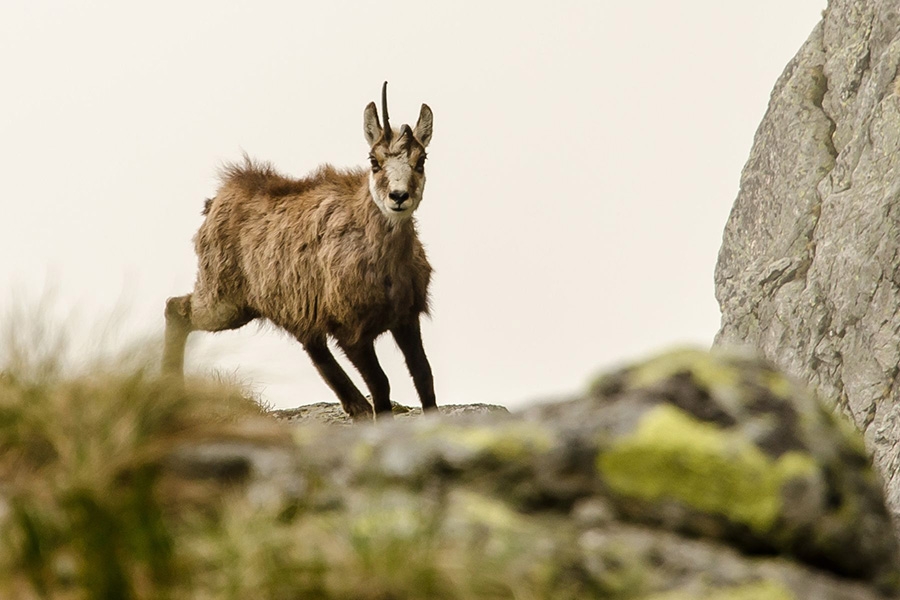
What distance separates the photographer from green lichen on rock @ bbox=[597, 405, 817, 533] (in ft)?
12.5

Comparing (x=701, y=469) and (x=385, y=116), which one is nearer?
(x=701, y=469)

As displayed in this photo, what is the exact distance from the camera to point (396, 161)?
9656mm

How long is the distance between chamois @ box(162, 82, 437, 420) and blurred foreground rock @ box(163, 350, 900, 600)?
5334 millimetres

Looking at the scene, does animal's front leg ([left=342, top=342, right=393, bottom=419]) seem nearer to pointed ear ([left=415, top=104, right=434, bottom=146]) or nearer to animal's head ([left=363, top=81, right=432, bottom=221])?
animal's head ([left=363, top=81, right=432, bottom=221])

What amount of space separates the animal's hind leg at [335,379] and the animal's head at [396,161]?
1658 mm

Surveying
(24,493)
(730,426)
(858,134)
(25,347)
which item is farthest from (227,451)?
(858,134)

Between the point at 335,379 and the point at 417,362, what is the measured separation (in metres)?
1.38

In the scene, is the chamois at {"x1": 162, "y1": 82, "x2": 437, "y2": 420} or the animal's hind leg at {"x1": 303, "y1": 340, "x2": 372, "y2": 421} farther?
the animal's hind leg at {"x1": 303, "y1": 340, "x2": 372, "y2": 421}

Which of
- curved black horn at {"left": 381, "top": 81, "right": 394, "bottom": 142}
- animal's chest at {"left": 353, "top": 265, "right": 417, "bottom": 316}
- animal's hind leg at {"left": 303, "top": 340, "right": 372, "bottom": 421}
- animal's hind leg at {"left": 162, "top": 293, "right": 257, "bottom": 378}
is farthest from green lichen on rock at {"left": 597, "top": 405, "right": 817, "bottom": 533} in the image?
animal's hind leg at {"left": 162, "top": 293, "right": 257, "bottom": 378}

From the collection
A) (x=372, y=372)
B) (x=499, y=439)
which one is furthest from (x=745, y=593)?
(x=372, y=372)

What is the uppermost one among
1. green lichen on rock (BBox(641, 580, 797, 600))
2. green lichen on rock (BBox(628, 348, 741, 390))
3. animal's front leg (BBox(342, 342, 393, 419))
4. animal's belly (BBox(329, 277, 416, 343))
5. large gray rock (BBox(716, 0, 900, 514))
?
large gray rock (BBox(716, 0, 900, 514))

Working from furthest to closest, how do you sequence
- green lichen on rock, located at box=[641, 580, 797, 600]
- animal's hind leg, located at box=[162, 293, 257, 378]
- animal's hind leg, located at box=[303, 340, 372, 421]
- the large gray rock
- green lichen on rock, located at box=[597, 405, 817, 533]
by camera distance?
the large gray rock < animal's hind leg, located at box=[162, 293, 257, 378] < animal's hind leg, located at box=[303, 340, 372, 421] < green lichen on rock, located at box=[597, 405, 817, 533] < green lichen on rock, located at box=[641, 580, 797, 600]

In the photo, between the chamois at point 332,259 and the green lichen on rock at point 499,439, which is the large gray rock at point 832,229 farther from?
the green lichen on rock at point 499,439

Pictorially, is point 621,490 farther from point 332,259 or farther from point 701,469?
point 332,259
